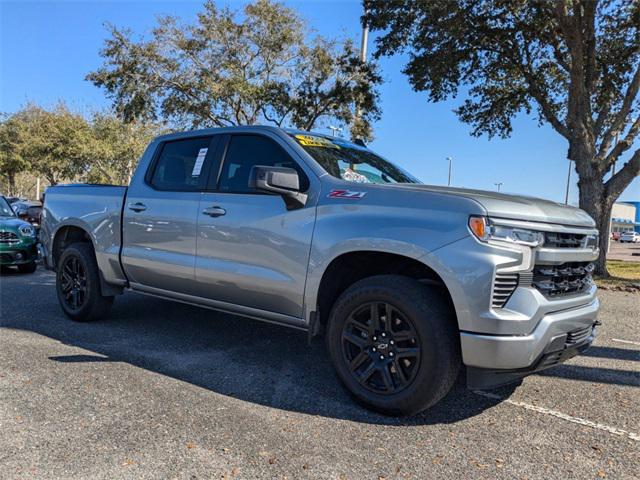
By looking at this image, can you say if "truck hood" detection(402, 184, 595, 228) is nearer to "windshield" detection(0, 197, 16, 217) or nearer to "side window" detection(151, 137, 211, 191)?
"side window" detection(151, 137, 211, 191)

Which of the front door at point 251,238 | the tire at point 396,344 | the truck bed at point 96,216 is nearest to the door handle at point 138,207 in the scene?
the truck bed at point 96,216

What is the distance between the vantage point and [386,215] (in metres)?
3.46

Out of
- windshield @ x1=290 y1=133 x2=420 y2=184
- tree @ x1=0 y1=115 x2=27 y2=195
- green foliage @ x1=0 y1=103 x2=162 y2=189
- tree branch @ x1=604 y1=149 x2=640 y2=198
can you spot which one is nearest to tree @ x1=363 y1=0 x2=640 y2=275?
tree branch @ x1=604 y1=149 x2=640 y2=198

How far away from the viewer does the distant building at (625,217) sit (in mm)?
92062

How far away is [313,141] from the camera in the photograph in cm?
448

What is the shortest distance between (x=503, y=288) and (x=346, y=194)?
1242 millimetres

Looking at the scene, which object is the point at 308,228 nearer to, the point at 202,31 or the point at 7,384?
the point at 7,384

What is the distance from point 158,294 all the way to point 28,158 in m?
34.6

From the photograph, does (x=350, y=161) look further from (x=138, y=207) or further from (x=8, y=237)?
(x=8, y=237)

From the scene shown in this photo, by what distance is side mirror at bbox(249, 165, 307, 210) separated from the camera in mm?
3674

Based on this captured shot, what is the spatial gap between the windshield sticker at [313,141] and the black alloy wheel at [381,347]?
1.54 meters

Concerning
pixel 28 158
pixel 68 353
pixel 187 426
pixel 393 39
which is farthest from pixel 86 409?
pixel 28 158

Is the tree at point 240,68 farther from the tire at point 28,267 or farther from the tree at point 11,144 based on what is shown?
the tree at point 11,144

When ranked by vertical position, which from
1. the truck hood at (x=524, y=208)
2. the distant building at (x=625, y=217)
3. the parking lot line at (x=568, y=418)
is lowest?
the distant building at (x=625, y=217)
